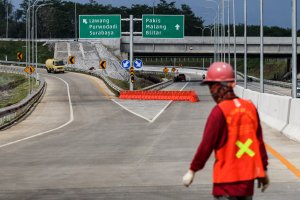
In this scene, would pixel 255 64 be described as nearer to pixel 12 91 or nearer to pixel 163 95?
pixel 12 91

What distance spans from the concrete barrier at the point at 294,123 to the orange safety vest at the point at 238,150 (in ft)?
45.9

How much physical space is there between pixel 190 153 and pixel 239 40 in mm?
92217

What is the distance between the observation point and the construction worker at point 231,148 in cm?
543

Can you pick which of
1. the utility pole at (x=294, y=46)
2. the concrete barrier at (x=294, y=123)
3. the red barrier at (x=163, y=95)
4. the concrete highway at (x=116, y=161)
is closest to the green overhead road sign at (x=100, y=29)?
the red barrier at (x=163, y=95)

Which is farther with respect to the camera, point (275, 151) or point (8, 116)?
point (8, 116)

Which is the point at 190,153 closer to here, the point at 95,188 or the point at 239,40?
the point at 95,188

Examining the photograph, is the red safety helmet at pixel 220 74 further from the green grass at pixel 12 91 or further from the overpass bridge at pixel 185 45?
the overpass bridge at pixel 185 45

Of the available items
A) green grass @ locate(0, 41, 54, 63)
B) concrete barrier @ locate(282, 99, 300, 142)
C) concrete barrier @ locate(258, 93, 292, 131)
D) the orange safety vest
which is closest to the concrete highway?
concrete barrier @ locate(282, 99, 300, 142)

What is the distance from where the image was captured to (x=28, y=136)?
2545cm

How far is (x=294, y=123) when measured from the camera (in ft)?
67.4

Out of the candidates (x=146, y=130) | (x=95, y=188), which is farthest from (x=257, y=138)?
(x=146, y=130)

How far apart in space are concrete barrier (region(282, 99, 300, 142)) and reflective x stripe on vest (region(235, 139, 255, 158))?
14.0 metres

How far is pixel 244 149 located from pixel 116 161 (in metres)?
10.3

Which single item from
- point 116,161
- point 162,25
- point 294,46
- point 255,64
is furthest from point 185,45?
point 116,161
